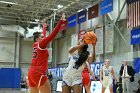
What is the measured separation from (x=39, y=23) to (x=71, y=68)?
2017cm

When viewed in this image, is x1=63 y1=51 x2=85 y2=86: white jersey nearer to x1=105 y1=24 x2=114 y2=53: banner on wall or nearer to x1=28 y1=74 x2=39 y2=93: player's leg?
x1=28 y1=74 x2=39 y2=93: player's leg

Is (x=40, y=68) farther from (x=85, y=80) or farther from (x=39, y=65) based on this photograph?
(x=85, y=80)

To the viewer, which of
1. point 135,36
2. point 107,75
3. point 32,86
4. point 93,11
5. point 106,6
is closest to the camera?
point 32,86

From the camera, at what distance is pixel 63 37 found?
26.2m

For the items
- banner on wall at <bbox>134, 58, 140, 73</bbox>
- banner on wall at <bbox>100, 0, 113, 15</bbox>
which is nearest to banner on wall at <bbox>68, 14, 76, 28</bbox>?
banner on wall at <bbox>100, 0, 113, 15</bbox>

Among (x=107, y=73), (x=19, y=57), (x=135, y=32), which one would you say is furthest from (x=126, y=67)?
(x=19, y=57)

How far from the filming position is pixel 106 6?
1709cm

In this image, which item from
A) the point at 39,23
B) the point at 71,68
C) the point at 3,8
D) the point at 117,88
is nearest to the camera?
the point at 71,68

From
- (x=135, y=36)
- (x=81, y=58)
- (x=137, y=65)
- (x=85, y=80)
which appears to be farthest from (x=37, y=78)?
(x=135, y=36)

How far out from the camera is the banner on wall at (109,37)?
1773cm

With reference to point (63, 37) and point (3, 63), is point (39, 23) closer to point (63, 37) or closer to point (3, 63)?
point (63, 37)

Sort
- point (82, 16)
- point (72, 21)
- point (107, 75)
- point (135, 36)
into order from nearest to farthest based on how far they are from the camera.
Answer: point (107, 75), point (135, 36), point (82, 16), point (72, 21)

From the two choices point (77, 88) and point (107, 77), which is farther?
point (107, 77)

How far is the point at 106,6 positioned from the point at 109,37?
2.02 m
